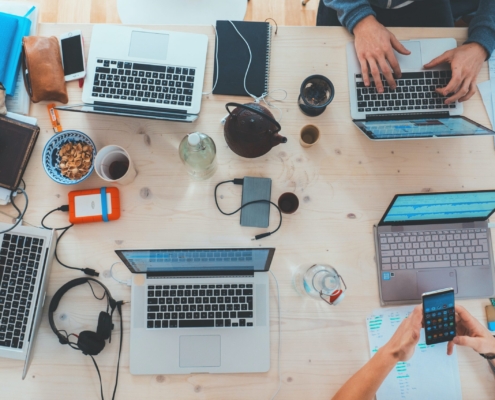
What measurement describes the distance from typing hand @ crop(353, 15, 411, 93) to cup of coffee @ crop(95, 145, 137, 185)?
2.42 ft

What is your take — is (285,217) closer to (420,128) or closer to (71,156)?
(420,128)

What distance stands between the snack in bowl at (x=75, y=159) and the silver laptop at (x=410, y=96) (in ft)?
2.61

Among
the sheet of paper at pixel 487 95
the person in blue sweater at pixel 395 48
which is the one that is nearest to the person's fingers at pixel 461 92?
the person in blue sweater at pixel 395 48

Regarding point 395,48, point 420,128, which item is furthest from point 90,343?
point 395,48

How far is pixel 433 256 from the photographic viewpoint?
1.02 metres

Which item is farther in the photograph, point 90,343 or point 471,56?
point 471,56

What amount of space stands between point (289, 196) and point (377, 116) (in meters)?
0.36

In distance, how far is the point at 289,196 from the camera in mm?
1046

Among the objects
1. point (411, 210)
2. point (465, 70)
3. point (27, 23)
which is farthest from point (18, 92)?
point (465, 70)

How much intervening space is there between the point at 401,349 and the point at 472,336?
0.22 metres

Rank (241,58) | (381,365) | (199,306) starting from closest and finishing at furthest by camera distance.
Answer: (381,365) → (199,306) → (241,58)

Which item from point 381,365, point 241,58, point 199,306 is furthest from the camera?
point 241,58

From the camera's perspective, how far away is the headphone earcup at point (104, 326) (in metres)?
0.95

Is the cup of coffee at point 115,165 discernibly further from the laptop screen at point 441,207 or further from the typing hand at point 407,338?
the typing hand at point 407,338
